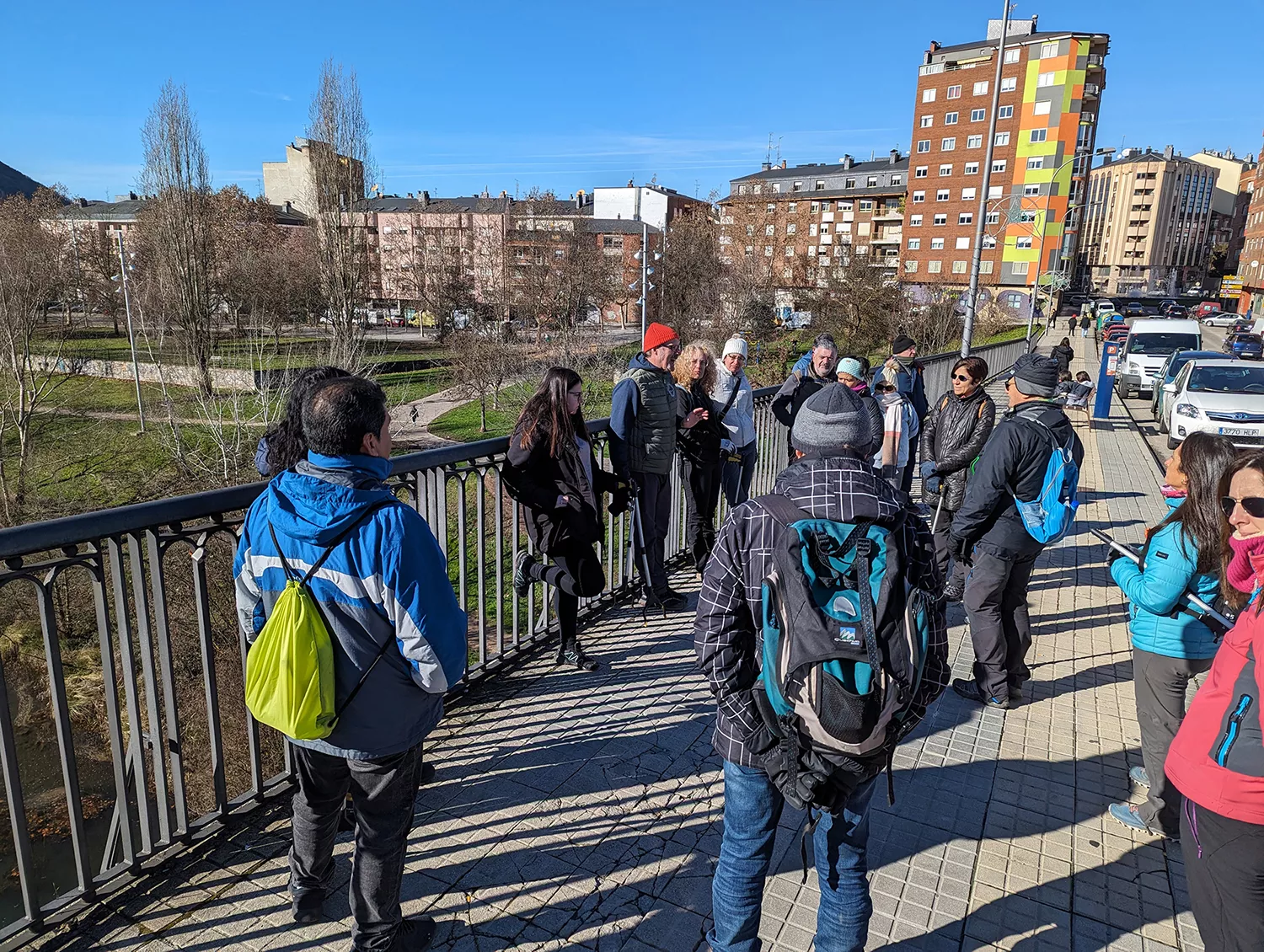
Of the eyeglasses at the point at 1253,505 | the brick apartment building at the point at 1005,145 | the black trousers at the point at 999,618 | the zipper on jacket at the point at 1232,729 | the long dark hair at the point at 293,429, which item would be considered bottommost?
the black trousers at the point at 999,618

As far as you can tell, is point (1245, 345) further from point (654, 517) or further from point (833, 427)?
point (833, 427)

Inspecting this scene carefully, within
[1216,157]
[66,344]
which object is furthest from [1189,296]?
[66,344]

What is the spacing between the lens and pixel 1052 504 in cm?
431

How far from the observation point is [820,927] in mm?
2357

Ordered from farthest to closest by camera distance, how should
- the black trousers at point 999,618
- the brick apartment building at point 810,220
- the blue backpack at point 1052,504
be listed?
the brick apartment building at point 810,220, the black trousers at point 999,618, the blue backpack at point 1052,504

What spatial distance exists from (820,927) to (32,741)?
11.4 meters

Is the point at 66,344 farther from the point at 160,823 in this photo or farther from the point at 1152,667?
the point at 1152,667

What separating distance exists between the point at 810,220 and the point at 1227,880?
77433mm

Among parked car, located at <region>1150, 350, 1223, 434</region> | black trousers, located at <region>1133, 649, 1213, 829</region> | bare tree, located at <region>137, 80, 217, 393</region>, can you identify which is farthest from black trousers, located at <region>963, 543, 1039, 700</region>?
bare tree, located at <region>137, 80, 217, 393</region>

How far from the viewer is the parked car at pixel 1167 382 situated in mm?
16875

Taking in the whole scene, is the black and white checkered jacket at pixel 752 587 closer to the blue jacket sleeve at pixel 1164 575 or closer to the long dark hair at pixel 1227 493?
the long dark hair at pixel 1227 493

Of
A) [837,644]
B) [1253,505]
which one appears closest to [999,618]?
[1253,505]

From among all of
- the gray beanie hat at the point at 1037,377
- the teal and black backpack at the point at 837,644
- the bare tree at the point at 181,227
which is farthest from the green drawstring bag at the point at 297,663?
the bare tree at the point at 181,227

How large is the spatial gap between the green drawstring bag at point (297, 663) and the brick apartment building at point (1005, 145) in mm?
69194
